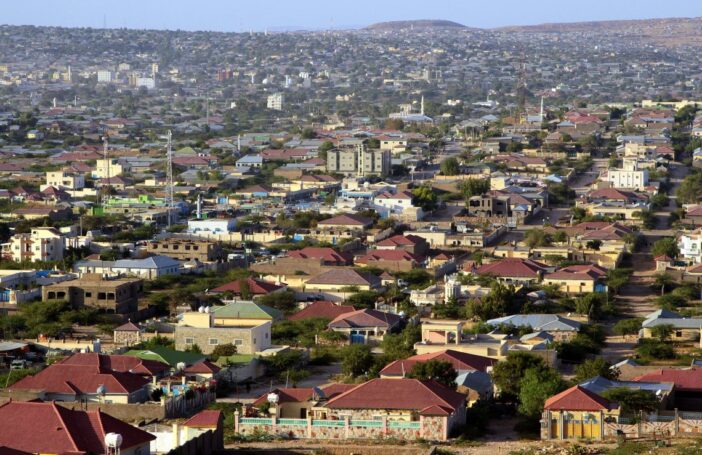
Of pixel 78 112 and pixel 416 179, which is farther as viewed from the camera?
pixel 78 112

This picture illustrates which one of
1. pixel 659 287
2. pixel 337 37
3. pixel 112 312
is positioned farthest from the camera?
pixel 337 37

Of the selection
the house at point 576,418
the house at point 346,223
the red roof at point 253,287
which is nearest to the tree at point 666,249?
the house at point 346,223

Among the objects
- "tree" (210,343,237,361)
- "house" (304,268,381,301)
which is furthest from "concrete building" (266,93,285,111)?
"tree" (210,343,237,361)

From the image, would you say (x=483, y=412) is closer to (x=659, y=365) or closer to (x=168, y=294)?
(x=659, y=365)

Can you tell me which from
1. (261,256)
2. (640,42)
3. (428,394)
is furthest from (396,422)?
(640,42)

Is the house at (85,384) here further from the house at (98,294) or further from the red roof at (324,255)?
the red roof at (324,255)

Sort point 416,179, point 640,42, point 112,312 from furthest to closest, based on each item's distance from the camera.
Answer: point 640,42 → point 416,179 → point 112,312
